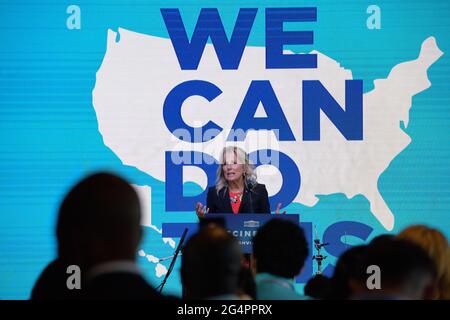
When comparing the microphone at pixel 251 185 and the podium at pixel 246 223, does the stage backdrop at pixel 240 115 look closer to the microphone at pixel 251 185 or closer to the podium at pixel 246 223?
the microphone at pixel 251 185

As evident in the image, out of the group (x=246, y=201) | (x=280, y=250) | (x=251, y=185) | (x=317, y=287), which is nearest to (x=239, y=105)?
(x=251, y=185)

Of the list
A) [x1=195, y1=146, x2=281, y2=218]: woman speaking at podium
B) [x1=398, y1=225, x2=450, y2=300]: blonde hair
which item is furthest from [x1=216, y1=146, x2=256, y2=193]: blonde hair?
[x1=398, y1=225, x2=450, y2=300]: blonde hair

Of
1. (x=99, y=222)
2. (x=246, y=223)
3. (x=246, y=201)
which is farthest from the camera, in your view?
(x=246, y=201)

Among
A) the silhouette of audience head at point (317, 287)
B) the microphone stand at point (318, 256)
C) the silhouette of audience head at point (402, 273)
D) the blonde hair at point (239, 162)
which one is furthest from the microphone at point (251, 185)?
the silhouette of audience head at point (402, 273)

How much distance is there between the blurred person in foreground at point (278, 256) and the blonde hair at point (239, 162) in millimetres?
2780

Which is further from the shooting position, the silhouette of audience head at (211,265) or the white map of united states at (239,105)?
the white map of united states at (239,105)

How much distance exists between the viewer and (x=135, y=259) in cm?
149

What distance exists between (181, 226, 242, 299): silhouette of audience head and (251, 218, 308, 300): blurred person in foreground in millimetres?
705

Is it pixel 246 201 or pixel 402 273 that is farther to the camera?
pixel 246 201

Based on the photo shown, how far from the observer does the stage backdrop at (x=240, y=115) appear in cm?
585

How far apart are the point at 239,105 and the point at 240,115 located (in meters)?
0.09

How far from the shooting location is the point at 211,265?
183 cm

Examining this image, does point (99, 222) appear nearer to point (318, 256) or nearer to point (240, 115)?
point (318, 256)

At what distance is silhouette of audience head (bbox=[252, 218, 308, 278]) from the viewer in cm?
260
